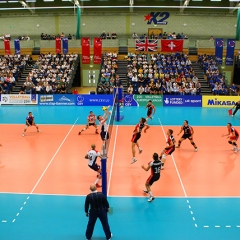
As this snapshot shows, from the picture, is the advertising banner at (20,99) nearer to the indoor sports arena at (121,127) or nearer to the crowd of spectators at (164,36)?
the indoor sports arena at (121,127)

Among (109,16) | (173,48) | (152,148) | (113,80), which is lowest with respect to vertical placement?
(152,148)

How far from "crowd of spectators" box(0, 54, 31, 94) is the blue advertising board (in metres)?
16.7

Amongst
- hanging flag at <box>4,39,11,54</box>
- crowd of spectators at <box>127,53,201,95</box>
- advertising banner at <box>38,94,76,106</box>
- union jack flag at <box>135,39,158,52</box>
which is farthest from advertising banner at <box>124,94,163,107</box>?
hanging flag at <box>4,39,11,54</box>

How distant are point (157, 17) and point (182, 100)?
19009 mm

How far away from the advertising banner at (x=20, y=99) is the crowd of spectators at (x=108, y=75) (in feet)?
21.0

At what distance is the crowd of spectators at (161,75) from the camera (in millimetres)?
29922

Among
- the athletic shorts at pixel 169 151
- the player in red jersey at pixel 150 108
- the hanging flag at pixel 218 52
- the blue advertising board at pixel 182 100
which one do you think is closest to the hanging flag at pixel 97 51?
the blue advertising board at pixel 182 100

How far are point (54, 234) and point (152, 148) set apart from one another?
8.59m

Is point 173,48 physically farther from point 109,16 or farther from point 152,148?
point 152,148

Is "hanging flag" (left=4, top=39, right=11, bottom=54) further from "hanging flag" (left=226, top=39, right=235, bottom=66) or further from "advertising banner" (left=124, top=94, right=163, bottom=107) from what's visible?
"hanging flag" (left=226, top=39, right=235, bottom=66)

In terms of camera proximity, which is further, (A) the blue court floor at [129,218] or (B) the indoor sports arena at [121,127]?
(B) the indoor sports arena at [121,127]

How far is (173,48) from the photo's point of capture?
37188 mm

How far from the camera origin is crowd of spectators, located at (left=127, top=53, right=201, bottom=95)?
98.2 feet

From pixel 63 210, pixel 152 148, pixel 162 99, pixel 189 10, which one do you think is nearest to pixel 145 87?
pixel 162 99
